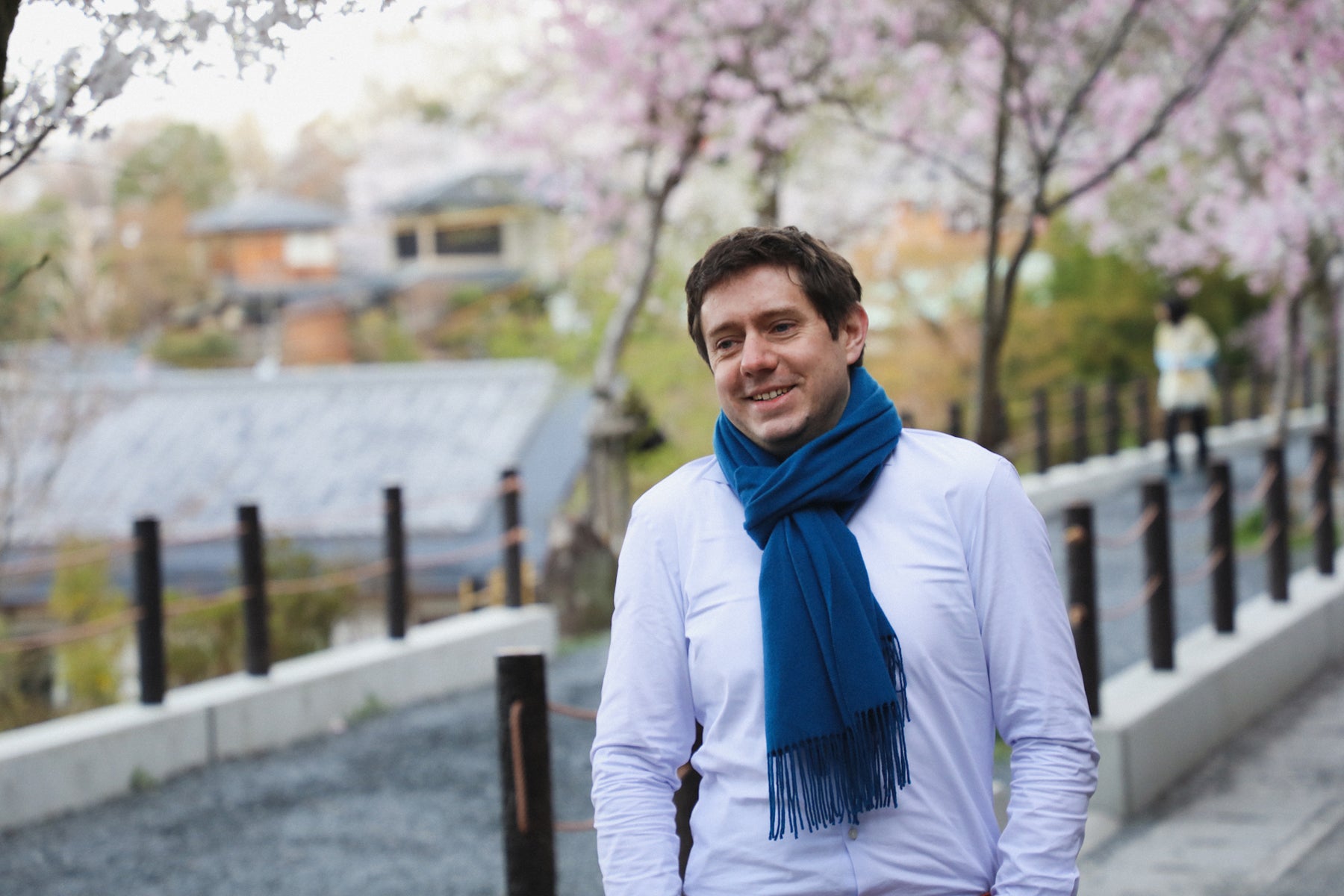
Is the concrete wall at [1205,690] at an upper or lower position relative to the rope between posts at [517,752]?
lower

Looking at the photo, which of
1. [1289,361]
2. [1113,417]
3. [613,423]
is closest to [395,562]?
[613,423]

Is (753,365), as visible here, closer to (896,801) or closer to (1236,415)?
(896,801)

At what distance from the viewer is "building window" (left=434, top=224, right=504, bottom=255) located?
3806 centimetres

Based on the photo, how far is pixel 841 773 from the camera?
1735mm

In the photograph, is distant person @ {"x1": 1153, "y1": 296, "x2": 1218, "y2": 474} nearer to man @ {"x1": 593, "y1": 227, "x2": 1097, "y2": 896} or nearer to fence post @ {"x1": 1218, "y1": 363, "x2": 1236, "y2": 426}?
fence post @ {"x1": 1218, "y1": 363, "x2": 1236, "y2": 426}

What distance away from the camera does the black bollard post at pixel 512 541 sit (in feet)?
26.0

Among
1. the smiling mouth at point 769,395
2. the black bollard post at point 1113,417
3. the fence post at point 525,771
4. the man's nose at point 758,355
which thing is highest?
the man's nose at point 758,355

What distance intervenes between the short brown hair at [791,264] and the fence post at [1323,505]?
690cm

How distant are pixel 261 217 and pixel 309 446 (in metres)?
19.9

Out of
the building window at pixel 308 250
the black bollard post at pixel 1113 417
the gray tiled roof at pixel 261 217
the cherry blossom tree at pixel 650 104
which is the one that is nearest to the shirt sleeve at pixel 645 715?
the cherry blossom tree at pixel 650 104

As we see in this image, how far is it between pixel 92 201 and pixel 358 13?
43919 mm

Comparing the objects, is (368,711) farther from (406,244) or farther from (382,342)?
(406,244)

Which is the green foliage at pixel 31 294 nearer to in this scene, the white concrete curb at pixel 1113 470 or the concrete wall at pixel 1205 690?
the concrete wall at pixel 1205 690

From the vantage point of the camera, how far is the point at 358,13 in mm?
2359
